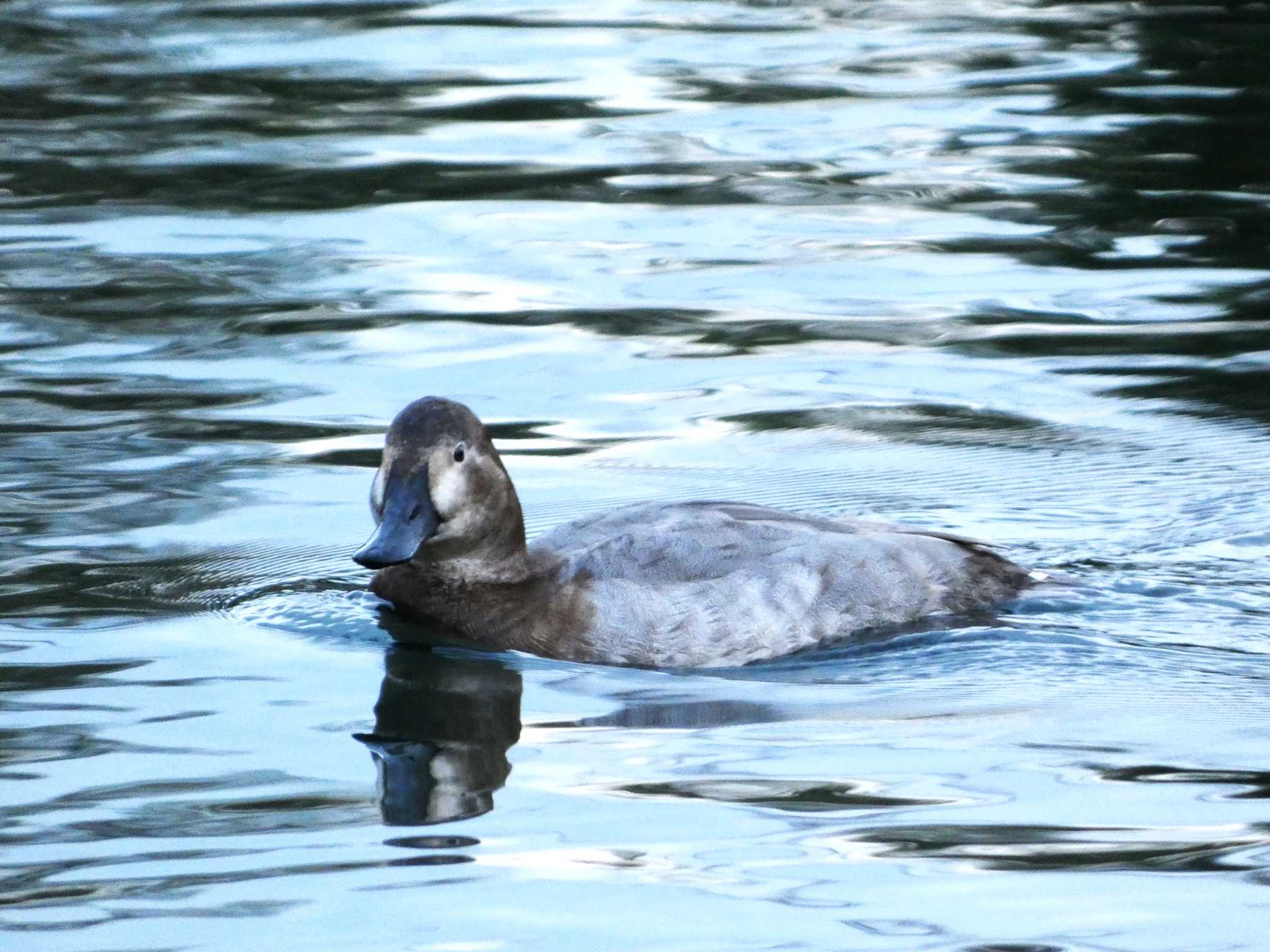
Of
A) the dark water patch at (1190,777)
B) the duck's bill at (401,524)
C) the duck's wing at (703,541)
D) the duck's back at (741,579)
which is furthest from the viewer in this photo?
the duck's wing at (703,541)

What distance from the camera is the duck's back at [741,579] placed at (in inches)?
285

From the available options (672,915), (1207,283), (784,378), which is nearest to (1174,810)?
(672,915)

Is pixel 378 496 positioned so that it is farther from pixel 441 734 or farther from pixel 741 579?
pixel 741 579

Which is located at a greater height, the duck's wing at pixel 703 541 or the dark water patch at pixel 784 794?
the duck's wing at pixel 703 541

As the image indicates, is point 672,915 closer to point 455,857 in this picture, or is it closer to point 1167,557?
point 455,857

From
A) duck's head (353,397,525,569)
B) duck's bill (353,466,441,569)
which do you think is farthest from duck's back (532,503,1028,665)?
duck's bill (353,466,441,569)

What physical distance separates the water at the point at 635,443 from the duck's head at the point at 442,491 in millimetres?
429

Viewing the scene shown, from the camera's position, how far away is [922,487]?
361 inches

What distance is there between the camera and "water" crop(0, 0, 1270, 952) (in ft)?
18.0

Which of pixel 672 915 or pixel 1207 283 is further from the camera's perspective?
pixel 1207 283

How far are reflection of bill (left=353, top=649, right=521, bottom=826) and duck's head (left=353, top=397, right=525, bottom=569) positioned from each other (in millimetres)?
397

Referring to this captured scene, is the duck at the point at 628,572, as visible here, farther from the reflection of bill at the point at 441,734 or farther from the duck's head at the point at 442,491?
the reflection of bill at the point at 441,734

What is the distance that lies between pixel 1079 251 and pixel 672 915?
8357mm

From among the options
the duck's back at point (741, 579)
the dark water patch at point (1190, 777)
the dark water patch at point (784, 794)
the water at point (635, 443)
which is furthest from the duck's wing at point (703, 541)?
the dark water patch at point (1190, 777)
